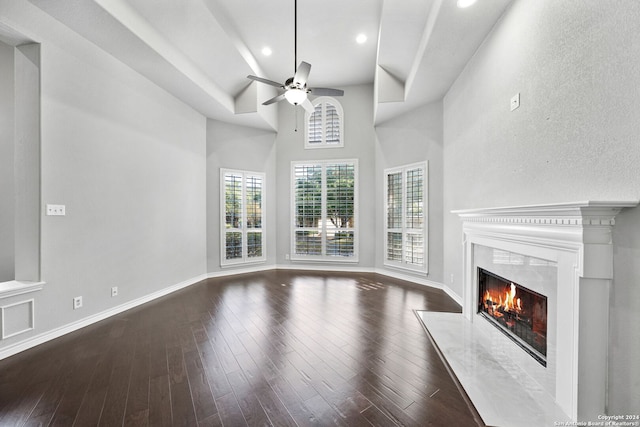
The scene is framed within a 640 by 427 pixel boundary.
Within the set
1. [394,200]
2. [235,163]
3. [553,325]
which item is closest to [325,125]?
[235,163]

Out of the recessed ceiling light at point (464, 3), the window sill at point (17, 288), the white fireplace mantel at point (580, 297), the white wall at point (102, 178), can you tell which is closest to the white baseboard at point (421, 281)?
the white fireplace mantel at point (580, 297)

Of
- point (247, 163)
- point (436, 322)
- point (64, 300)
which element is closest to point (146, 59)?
point (247, 163)

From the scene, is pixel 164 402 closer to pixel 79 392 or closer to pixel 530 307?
pixel 79 392

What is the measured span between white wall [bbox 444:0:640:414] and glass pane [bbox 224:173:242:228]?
4.64 metres

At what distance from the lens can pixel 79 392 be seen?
75.3 inches

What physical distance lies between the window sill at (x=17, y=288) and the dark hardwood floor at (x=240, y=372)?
58 cm

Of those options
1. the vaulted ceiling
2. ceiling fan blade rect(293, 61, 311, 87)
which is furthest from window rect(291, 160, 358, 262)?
ceiling fan blade rect(293, 61, 311, 87)

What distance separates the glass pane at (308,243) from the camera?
615 centimetres

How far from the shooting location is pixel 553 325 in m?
1.78

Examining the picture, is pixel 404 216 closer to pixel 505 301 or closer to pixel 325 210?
pixel 325 210

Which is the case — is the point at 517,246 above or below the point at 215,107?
below

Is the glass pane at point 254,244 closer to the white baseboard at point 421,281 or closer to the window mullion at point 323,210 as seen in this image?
the window mullion at point 323,210

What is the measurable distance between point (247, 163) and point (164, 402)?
484cm

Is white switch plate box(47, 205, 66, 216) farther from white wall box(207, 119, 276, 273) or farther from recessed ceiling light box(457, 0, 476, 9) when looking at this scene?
recessed ceiling light box(457, 0, 476, 9)
